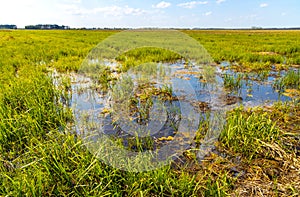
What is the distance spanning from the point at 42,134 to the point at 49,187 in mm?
1219

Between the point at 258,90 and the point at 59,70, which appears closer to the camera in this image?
the point at 258,90

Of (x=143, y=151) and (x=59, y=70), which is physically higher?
(x=59, y=70)

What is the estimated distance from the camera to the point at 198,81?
5988mm

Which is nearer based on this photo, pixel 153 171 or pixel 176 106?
pixel 153 171

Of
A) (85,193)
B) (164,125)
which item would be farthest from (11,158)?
(164,125)

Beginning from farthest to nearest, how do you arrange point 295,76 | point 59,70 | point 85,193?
point 59,70 → point 295,76 → point 85,193

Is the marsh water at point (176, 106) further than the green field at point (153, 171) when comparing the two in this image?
Yes

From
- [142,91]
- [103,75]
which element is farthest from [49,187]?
[103,75]

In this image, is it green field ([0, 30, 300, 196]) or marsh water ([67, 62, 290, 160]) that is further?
A: marsh water ([67, 62, 290, 160])

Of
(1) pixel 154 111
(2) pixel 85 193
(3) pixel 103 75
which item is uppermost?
(3) pixel 103 75

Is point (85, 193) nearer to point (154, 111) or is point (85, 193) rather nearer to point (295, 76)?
point (154, 111)

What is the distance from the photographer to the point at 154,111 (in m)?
3.88

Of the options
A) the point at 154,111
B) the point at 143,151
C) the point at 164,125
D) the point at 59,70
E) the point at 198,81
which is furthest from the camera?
the point at 59,70

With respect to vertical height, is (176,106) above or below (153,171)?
above
